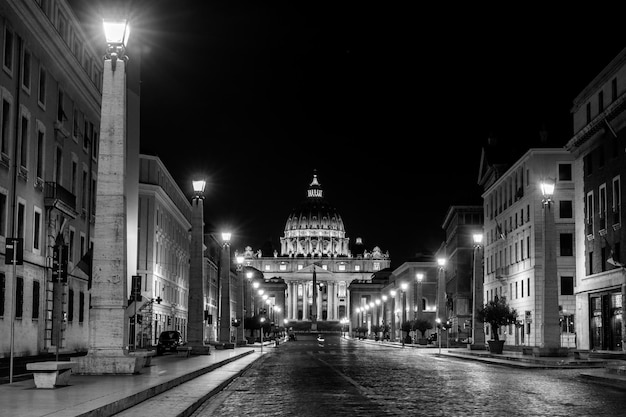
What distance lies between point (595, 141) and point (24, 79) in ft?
116

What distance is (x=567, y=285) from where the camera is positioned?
7506 centimetres

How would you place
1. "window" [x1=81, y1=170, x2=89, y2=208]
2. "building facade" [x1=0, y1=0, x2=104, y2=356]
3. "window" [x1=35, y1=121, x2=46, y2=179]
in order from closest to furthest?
"building facade" [x1=0, y1=0, x2=104, y2=356] < "window" [x1=35, y1=121, x2=46, y2=179] < "window" [x1=81, y1=170, x2=89, y2=208]

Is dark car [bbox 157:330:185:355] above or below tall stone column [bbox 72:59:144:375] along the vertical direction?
below

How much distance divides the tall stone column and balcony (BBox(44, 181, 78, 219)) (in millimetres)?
18626

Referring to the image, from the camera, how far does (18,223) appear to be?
3756 centimetres

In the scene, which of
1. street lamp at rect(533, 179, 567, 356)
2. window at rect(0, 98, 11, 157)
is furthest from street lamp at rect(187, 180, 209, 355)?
street lamp at rect(533, 179, 567, 356)

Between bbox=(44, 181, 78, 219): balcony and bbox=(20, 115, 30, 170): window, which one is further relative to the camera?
bbox=(44, 181, 78, 219): balcony

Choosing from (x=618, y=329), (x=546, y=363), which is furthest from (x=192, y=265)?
(x=618, y=329)

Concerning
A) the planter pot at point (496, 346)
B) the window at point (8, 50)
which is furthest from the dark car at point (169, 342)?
the window at point (8, 50)

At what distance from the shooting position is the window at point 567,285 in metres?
74.8

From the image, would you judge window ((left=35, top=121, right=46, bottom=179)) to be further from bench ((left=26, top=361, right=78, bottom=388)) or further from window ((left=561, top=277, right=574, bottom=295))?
window ((left=561, top=277, right=574, bottom=295))

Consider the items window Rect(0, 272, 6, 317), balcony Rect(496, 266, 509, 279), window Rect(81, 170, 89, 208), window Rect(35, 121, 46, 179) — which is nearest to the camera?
window Rect(0, 272, 6, 317)

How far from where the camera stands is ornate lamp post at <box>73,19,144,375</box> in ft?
78.2

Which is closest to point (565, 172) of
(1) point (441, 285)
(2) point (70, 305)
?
(1) point (441, 285)
